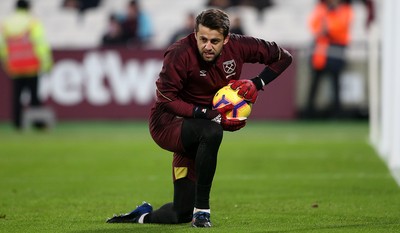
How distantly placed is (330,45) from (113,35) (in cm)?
526

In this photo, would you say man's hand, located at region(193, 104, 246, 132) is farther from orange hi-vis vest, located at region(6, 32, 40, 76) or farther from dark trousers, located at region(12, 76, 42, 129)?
dark trousers, located at region(12, 76, 42, 129)

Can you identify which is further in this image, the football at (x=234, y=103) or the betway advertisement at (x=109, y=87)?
the betway advertisement at (x=109, y=87)

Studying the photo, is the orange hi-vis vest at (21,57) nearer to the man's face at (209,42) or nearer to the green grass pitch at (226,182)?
the green grass pitch at (226,182)

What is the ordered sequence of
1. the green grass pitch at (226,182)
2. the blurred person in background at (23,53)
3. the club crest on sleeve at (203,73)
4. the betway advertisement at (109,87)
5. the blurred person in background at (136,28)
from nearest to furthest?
the club crest on sleeve at (203,73) < the green grass pitch at (226,182) < the blurred person in background at (23,53) < the betway advertisement at (109,87) < the blurred person in background at (136,28)

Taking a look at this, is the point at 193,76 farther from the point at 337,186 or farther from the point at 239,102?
the point at 337,186

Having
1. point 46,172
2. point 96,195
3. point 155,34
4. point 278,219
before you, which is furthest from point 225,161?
point 155,34

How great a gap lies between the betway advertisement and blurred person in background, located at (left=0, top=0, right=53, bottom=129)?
1.43 metres

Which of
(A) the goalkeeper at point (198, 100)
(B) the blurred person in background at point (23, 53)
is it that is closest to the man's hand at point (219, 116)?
(A) the goalkeeper at point (198, 100)

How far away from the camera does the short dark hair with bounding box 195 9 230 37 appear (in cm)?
777

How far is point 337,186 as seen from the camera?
1141 cm

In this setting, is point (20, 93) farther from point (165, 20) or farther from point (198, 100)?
point (198, 100)

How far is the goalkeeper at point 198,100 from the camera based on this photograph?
25.9 ft

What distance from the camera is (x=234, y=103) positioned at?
7.91 metres

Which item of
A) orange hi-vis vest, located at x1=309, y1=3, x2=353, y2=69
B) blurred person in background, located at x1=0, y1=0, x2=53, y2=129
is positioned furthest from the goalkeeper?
orange hi-vis vest, located at x1=309, y1=3, x2=353, y2=69
